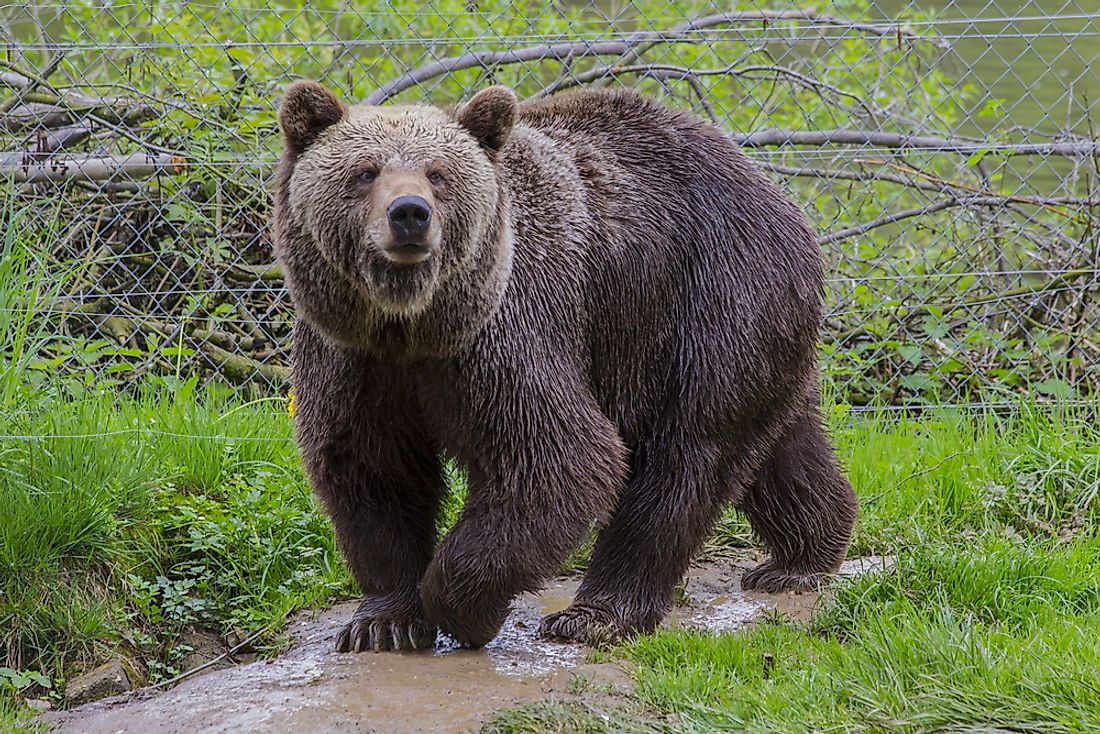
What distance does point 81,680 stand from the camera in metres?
4.74

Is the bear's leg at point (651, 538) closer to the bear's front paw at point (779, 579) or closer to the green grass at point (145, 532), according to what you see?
the bear's front paw at point (779, 579)

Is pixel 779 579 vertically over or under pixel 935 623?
under

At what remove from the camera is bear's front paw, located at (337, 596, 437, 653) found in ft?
15.2

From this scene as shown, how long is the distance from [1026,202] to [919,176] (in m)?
0.57

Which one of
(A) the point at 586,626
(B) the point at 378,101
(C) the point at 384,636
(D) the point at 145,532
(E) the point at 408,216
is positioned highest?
(B) the point at 378,101

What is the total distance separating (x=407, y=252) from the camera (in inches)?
158

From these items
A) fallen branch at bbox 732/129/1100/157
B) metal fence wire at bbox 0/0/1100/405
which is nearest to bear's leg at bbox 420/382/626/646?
metal fence wire at bbox 0/0/1100/405

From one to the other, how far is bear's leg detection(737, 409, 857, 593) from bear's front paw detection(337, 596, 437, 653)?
1.55 m

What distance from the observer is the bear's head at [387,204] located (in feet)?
13.4

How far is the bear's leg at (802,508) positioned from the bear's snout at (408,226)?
2.05 meters

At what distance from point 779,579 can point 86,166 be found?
3.93m

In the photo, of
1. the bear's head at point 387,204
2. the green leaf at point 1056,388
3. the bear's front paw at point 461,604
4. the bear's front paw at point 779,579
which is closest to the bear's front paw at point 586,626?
the bear's front paw at point 461,604

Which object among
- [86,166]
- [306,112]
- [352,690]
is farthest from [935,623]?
[86,166]

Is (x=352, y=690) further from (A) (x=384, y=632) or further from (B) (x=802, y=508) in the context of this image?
(B) (x=802, y=508)
